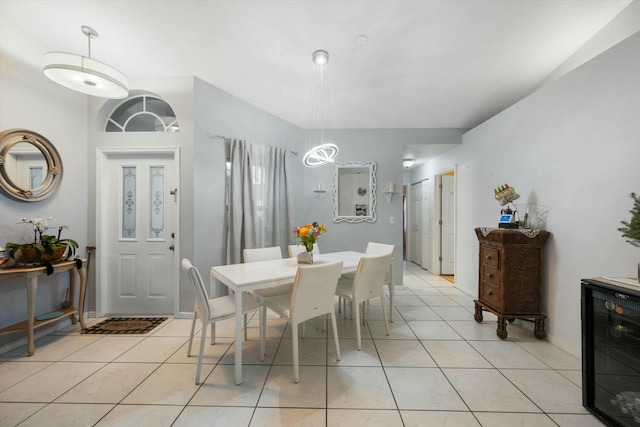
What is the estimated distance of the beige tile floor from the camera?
4.86 feet

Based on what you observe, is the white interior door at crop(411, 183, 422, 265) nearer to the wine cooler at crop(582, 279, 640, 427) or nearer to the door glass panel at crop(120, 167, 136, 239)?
the wine cooler at crop(582, 279, 640, 427)

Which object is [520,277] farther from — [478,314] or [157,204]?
[157,204]

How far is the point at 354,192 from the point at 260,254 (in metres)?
2.15

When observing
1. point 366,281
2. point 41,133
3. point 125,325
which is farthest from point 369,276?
point 41,133

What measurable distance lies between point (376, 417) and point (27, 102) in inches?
157

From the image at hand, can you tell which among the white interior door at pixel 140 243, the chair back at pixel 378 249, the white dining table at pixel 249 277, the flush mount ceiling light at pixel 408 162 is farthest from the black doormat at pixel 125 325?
the flush mount ceiling light at pixel 408 162

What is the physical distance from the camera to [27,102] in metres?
2.35

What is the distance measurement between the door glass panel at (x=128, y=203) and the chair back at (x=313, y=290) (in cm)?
239

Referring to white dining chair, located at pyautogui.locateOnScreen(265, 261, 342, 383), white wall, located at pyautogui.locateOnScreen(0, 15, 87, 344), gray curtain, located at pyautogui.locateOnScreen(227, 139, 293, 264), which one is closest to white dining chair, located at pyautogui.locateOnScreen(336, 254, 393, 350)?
white dining chair, located at pyautogui.locateOnScreen(265, 261, 342, 383)

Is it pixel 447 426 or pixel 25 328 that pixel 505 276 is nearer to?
pixel 447 426

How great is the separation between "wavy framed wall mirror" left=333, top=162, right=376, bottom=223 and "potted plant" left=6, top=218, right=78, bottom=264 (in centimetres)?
332

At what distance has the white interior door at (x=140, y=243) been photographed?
2.93m

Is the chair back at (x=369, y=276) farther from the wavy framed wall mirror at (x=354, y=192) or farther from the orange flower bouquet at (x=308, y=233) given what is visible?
the wavy framed wall mirror at (x=354, y=192)

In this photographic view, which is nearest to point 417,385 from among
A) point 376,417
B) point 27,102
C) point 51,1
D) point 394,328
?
point 376,417
